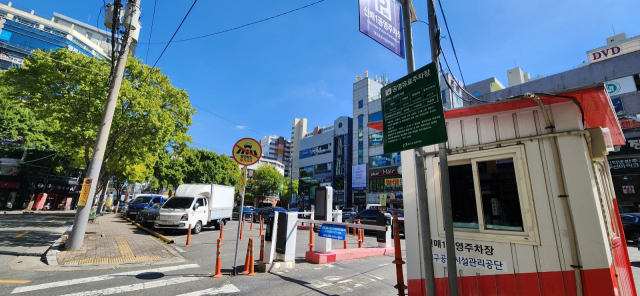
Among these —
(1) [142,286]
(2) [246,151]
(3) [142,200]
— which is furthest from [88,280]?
(3) [142,200]

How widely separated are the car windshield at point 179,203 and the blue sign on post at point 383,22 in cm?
1313

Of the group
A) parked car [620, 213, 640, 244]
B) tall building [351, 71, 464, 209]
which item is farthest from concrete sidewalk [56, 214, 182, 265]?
tall building [351, 71, 464, 209]

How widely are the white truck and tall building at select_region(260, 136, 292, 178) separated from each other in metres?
94.5

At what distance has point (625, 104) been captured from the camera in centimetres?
2489

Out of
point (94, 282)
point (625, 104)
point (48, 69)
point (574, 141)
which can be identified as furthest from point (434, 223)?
point (625, 104)

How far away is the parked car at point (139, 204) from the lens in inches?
842

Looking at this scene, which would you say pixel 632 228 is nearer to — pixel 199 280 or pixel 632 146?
pixel 632 146

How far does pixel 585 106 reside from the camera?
3.33m

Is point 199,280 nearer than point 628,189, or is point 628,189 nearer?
point 199,280

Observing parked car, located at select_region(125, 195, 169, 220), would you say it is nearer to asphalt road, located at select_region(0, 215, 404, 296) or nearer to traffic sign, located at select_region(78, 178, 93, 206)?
traffic sign, located at select_region(78, 178, 93, 206)

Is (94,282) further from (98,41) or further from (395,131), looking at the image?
(98,41)

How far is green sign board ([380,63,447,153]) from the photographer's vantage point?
118 inches

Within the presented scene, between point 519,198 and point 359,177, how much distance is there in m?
43.0

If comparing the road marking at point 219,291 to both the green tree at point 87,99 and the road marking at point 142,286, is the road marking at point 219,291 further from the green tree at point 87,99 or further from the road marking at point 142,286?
the green tree at point 87,99
